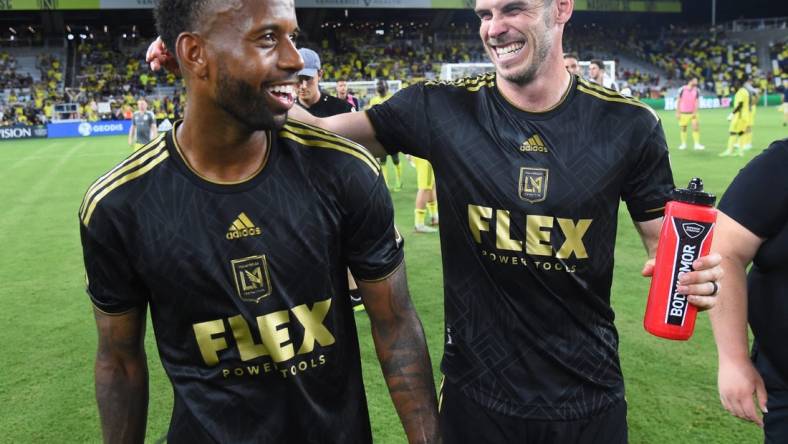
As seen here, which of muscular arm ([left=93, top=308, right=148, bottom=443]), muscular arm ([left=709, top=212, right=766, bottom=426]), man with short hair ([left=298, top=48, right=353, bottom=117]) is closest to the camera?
muscular arm ([left=93, top=308, right=148, bottom=443])

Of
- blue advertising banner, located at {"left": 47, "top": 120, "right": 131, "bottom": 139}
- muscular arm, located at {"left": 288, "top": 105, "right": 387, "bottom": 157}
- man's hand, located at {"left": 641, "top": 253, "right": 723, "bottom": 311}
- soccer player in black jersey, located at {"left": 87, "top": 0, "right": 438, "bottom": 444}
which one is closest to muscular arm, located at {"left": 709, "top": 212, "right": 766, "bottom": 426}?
man's hand, located at {"left": 641, "top": 253, "right": 723, "bottom": 311}

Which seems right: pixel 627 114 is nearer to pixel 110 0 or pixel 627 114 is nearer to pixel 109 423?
pixel 109 423

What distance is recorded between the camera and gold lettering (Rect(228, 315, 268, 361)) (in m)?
Result: 1.85

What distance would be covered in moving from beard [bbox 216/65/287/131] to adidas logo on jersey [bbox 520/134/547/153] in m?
1.06

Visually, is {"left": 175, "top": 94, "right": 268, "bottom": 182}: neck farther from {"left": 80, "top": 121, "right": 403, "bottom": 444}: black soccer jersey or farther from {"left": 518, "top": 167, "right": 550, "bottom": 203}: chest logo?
{"left": 518, "top": 167, "right": 550, "bottom": 203}: chest logo

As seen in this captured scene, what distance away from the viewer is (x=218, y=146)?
1862 mm

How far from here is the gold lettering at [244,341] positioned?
6.08 ft

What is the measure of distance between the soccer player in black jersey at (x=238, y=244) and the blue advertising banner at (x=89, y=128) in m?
31.5

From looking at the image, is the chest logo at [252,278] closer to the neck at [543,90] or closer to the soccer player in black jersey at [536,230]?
the soccer player in black jersey at [536,230]

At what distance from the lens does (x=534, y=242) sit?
2.38 meters

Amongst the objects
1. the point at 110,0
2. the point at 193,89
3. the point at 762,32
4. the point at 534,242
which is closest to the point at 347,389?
the point at 534,242

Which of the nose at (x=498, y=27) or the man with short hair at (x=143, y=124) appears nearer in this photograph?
the nose at (x=498, y=27)

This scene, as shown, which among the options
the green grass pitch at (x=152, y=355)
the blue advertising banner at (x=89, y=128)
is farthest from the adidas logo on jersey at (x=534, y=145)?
the blue advertising banner at (x=89, y=128)

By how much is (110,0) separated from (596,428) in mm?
40270
